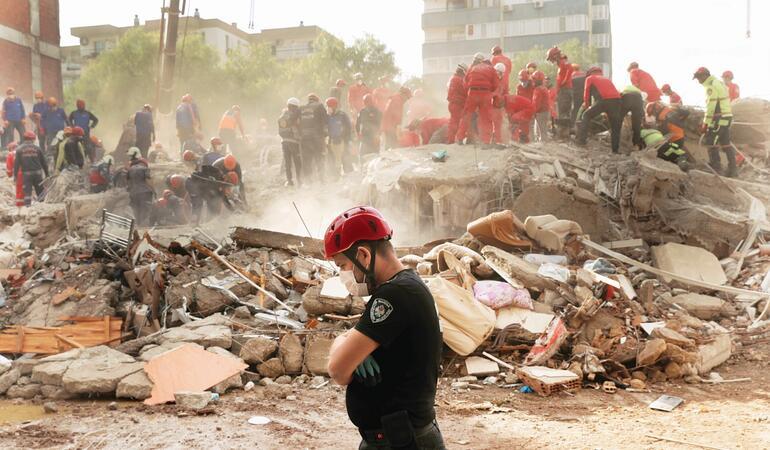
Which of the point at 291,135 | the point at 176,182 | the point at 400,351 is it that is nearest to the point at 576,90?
the point at 291,135

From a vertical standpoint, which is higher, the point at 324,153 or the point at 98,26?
the point at 98,26

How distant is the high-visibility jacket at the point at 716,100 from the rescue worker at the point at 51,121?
45.8ft

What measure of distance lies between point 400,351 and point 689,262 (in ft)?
26.8

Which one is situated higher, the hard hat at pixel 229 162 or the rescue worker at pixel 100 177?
the hard hat at pixel 229 162

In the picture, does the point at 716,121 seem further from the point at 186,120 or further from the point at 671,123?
the point at 186,120

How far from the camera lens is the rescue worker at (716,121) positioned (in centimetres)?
1166

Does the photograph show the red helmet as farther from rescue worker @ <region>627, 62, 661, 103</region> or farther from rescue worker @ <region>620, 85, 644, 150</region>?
rescue worker @ <region>627, 62, 661, 103</region>

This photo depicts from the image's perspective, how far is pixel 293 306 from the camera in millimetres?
8164

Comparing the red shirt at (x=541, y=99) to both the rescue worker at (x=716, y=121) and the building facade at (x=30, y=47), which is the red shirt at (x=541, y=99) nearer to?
the rescue worker at (x=716, y=121)

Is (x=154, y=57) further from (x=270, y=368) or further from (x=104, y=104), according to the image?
(x=270, y=368)

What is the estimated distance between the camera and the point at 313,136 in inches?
541

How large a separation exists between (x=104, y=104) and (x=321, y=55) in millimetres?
10479

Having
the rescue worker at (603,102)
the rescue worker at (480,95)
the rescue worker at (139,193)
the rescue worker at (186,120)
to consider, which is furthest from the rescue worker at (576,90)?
the rescue worker at (186,120)

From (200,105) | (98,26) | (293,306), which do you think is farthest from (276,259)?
(98,26)
